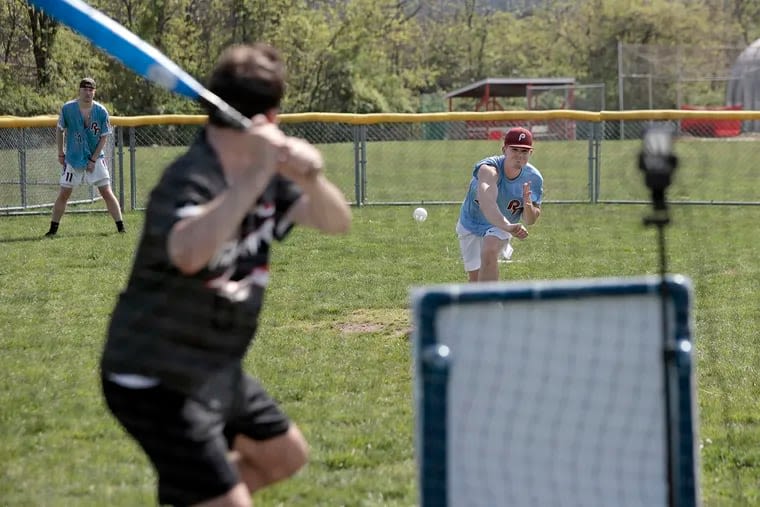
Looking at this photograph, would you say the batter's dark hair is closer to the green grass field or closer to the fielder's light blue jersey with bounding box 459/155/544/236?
the green grass field

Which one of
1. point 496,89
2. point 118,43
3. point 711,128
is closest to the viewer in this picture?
point 118,43

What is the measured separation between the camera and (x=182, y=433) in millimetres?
3086

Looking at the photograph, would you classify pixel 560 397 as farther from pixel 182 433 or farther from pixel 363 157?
pixel 363 157

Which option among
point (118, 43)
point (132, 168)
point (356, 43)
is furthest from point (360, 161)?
point (356, 43)

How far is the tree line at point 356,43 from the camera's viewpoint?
131ft

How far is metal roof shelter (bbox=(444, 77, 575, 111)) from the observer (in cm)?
5797

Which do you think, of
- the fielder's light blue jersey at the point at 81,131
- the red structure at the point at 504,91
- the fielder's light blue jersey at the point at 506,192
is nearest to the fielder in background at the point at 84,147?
the fielder's light blue jersey at the point at 81,131

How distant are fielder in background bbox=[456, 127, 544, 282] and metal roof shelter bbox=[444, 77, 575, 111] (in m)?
49.4

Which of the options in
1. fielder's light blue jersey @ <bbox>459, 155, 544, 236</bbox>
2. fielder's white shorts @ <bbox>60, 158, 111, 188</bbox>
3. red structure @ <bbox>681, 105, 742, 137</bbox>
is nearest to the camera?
fielder's light blue jersey @ <bbox>459, 155, 544, 236</bbox>

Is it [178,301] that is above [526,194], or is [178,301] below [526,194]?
below

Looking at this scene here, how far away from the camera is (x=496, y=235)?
8328 mm

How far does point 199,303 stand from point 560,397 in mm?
1091

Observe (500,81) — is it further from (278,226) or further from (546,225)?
(278,226)

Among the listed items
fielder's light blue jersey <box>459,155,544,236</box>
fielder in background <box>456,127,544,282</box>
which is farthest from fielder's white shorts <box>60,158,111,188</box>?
Result: fielder's light blue jersey <box>459,155,544,236</box>
